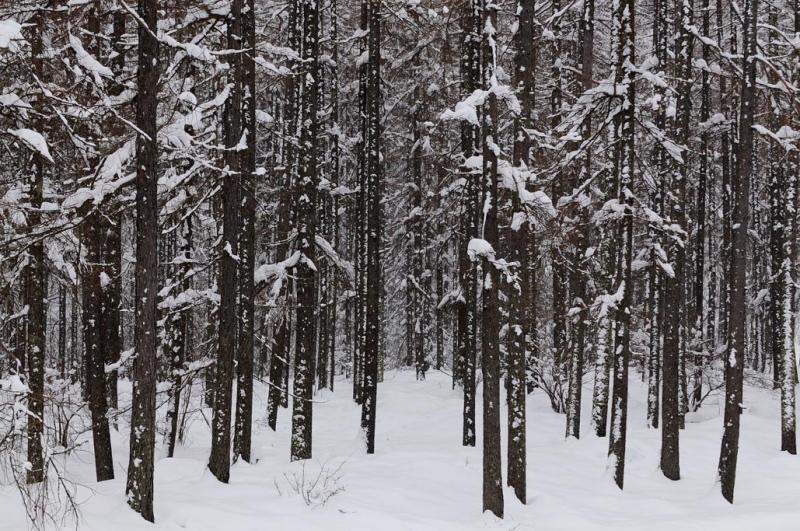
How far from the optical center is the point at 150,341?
8625mm

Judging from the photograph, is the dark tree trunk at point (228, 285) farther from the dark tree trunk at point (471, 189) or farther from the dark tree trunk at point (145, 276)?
the dark tree trunk at point (471, 189)

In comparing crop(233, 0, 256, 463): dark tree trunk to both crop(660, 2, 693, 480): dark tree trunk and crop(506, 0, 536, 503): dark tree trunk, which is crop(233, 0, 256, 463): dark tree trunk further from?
crop(660, 2, 693, 480): dark tree trunk

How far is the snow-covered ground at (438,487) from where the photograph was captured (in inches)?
378

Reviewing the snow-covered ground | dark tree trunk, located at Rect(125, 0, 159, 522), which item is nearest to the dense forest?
dark tree trunk, located at Rect(125, 0, 159, 522)

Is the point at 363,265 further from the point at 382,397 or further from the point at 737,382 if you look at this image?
the point at 737,382

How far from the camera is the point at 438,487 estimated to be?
1279 cm

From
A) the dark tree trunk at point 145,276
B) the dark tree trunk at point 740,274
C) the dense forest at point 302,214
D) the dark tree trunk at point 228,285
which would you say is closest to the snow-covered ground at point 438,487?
the dense forest at point 302,214

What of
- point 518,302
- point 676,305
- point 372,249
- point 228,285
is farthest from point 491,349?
point 676,305

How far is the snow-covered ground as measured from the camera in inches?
378

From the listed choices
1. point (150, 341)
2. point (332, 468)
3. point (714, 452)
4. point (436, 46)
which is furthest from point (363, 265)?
point (150, 341)

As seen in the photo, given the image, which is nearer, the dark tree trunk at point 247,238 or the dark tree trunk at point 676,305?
the dark tree trunk at point 247,238

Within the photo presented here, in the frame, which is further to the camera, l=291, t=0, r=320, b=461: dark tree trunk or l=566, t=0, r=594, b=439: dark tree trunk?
l=566, t=0, r=594, b=439: dark tree trunk

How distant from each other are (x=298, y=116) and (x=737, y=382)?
13072 millimetres

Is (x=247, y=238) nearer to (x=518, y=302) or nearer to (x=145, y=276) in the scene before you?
(x=145, y=276)
